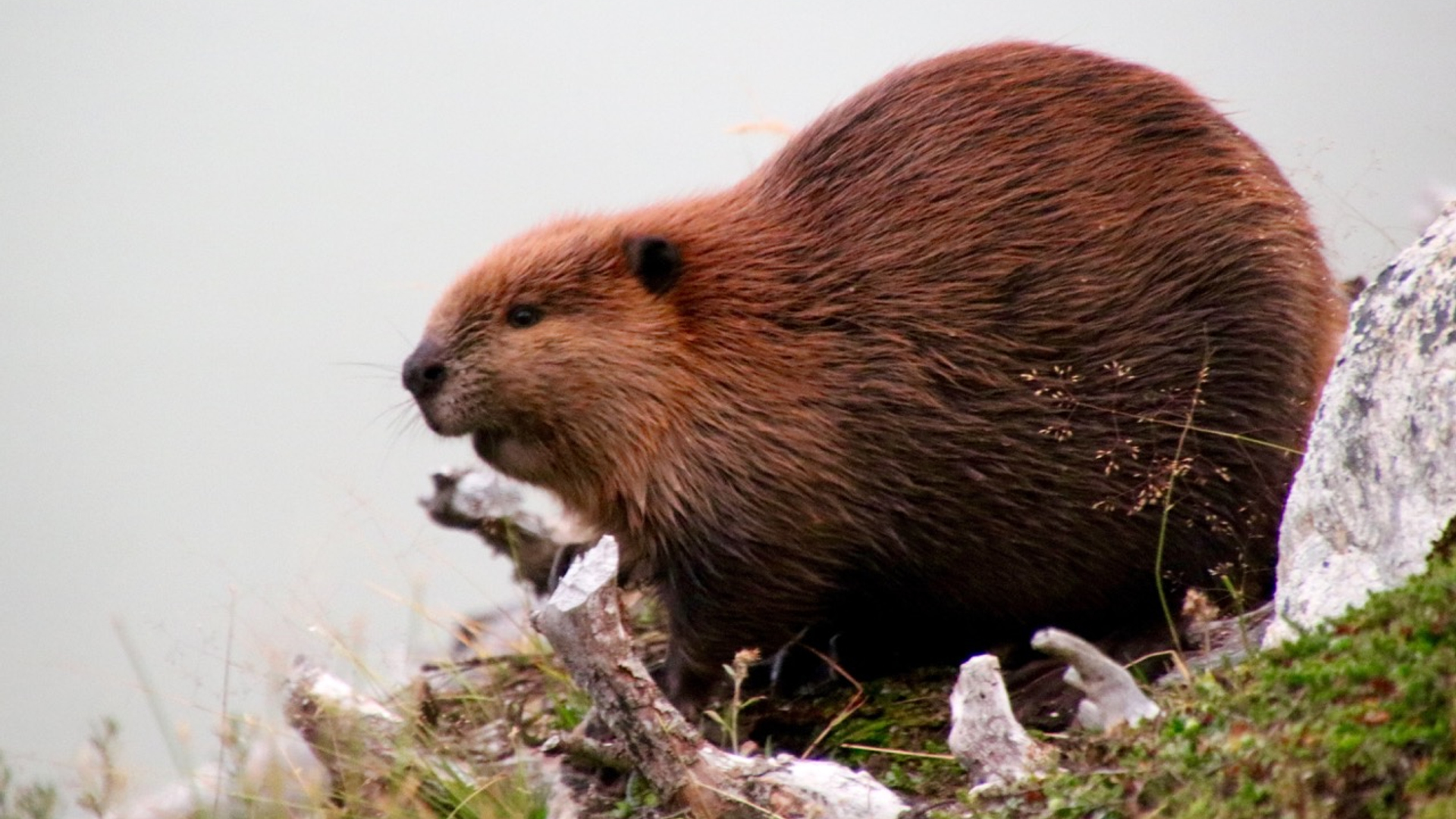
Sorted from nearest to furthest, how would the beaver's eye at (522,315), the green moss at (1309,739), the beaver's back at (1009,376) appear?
the green moss at (1309,739) → the beaver's back at (1009,376) → the beaver's eye at (522,315)

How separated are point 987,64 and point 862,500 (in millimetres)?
1187

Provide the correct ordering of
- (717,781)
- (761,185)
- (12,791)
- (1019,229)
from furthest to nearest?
(761,185) → (1019,229) → (12,791) → (717,781)

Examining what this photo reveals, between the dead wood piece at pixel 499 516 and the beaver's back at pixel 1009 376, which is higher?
the beaver's back at pixel 1009 376

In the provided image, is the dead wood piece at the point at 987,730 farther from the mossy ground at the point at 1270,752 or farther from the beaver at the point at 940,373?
the beaver at the point at 940,373

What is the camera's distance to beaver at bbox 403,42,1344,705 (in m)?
3.79

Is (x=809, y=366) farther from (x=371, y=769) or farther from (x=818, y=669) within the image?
(x=371, y=769)

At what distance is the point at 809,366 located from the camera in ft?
12.8

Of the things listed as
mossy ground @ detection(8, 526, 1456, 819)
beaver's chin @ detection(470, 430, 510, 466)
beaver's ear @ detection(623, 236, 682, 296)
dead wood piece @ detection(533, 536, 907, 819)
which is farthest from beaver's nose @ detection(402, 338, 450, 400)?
dead wood piece @ detection(533, 536, 907, 819)

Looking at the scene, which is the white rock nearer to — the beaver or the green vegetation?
the green vegetation

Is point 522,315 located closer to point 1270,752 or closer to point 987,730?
point 987,730

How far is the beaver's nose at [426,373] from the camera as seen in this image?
388cm

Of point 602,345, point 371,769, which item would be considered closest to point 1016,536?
point 602,345

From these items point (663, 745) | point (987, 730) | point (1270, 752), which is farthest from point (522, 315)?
point (1270, 752)

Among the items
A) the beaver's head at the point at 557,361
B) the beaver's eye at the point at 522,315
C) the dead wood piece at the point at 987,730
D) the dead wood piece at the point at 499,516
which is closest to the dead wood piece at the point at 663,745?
the dead wood piece at the point at 987,730
